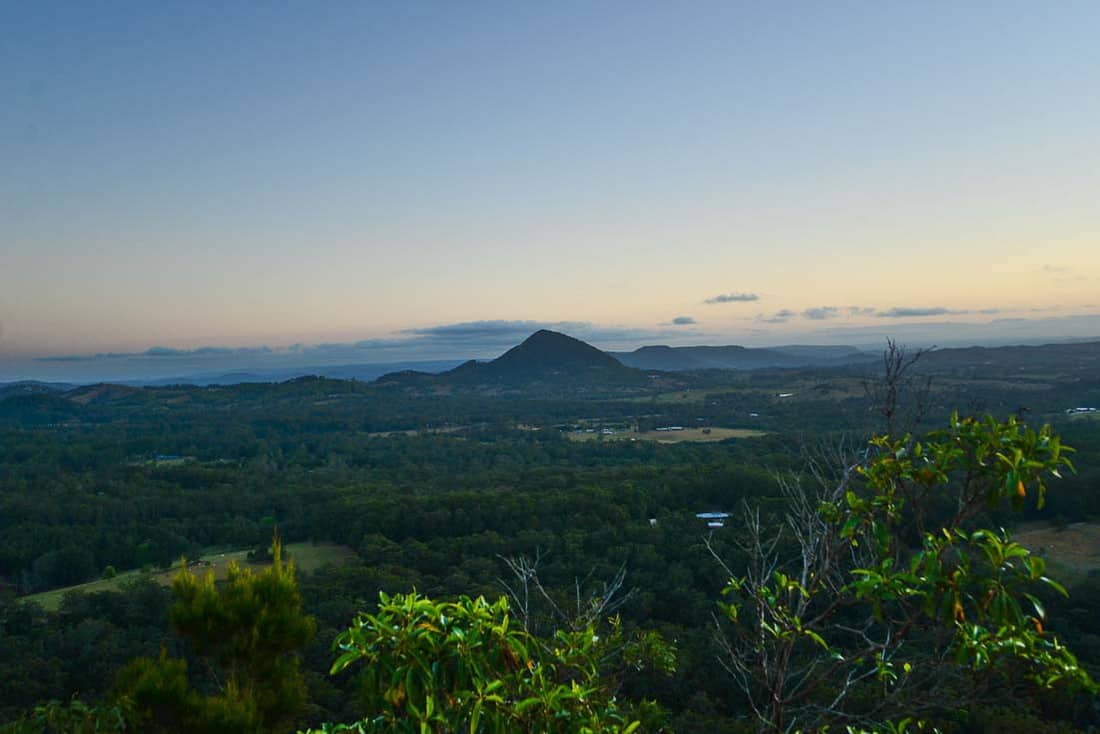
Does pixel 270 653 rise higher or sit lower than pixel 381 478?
higher

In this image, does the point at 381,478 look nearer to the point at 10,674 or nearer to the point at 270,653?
the point at 10,674

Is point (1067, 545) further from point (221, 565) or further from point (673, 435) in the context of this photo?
point (673, 435)

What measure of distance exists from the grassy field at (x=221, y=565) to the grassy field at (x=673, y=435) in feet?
154

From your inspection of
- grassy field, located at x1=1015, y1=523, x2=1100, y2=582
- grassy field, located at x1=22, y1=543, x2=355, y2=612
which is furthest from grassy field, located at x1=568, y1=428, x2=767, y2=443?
grassy field, located at x1=22, y1=543, x2=355, y2=612

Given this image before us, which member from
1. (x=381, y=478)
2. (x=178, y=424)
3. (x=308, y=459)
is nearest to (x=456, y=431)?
(x=308, y=459)

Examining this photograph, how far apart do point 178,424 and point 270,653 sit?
13184 centimetres

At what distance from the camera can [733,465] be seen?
49562mm

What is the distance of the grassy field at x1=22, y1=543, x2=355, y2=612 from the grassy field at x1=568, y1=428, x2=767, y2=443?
4709 centimetres

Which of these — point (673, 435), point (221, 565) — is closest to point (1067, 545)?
point (221, 565)

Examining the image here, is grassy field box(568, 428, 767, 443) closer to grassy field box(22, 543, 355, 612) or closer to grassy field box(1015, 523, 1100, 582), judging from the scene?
grassy field box(1015, 523, 1100, 582)

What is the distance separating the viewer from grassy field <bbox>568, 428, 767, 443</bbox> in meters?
82.6

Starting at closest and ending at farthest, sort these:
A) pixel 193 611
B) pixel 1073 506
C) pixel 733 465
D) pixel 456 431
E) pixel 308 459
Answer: pixel 193 611
pixel 1073 506
pixel 733 465
pixel 308 459
pixel 456 431

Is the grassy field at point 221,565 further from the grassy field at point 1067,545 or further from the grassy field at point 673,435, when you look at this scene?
the grassy field at point 673,435

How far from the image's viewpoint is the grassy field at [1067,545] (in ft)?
92.4
